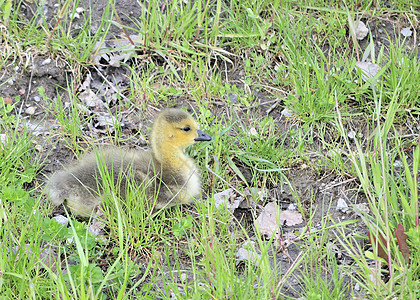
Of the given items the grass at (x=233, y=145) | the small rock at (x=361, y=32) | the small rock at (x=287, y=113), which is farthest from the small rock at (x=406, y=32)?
the small rock at (x=287, y=113)

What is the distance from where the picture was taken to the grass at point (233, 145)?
3527 mm

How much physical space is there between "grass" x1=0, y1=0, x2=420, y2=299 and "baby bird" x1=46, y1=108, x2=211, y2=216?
134mm

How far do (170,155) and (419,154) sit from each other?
5.92ft

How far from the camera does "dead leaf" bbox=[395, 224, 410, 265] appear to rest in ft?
11.5

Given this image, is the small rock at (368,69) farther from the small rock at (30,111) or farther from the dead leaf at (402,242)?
the small rock at (30,111)

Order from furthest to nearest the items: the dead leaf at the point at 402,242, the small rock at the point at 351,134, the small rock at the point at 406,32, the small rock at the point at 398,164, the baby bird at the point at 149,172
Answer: the small rock at the point at 406,32 → the small rock at the point at 351,134 → the small rock at the point at 398,164 → the baby bird at the point at 149,172 → the dead leaf at the point at 402,242

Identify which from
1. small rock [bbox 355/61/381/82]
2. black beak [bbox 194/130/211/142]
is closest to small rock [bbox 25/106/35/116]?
black beak [bbox 194/130/211/142]

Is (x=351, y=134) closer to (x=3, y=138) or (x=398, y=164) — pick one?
(x=398, y=164)

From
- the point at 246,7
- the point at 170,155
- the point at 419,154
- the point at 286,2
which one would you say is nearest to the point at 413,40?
the point at 286,2

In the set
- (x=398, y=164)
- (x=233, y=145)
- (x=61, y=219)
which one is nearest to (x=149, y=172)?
(x=61, y=219)

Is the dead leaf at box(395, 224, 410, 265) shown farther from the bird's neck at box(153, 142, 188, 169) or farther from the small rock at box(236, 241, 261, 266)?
the bird's neck at box(153, 142, 188, 169)

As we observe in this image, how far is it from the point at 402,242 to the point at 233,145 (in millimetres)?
1692

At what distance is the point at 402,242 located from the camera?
3.53 meters

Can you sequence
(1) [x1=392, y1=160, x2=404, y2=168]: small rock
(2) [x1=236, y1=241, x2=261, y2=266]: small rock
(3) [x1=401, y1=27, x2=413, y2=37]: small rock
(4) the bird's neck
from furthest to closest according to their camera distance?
(3) [x1=401, y1=27, x2=413, y2=37]: small rock → (1) [x1=392, y1=160, x2=404, y2=168]: small rock → (4) the bird's neck → (2) [x1=236, y1=241, x2=261, y2=266]: small rock
